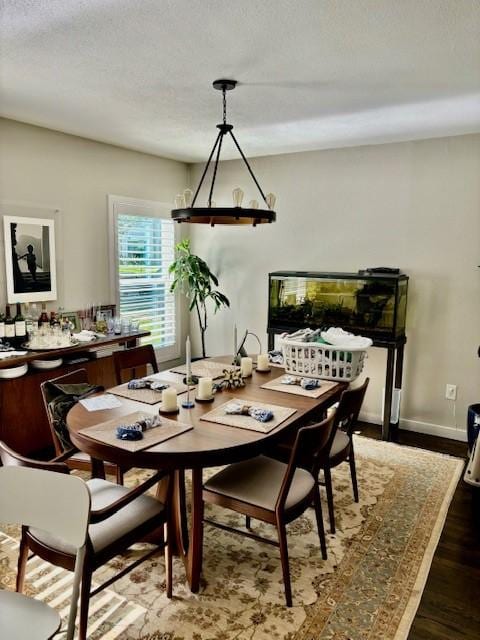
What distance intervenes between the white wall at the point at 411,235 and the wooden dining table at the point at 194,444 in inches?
68.6

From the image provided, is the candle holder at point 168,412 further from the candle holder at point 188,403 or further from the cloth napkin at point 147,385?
the cloth napkin at point 147,385

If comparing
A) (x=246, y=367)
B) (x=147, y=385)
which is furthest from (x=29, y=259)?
(x=246, y=367)

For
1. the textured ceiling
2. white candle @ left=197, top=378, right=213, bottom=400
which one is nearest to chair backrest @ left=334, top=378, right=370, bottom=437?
white candle @ left=197, top=378, right=213, bottom=400

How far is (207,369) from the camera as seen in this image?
309cm

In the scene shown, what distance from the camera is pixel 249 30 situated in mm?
2039

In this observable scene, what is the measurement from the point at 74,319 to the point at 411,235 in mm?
2978

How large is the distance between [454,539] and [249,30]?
2.74 m

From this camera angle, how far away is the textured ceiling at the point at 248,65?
1896 millimetres

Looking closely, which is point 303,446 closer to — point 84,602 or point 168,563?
point 168,563

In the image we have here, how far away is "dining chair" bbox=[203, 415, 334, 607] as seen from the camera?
2.01m

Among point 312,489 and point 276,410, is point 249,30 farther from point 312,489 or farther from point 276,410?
point 312,489

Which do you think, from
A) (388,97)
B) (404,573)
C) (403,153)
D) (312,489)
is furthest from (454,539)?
(403,153)

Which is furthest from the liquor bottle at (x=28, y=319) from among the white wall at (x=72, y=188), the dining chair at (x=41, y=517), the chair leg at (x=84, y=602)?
the chair leg at (x=84, y=602)

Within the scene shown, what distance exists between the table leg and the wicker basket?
104cm
